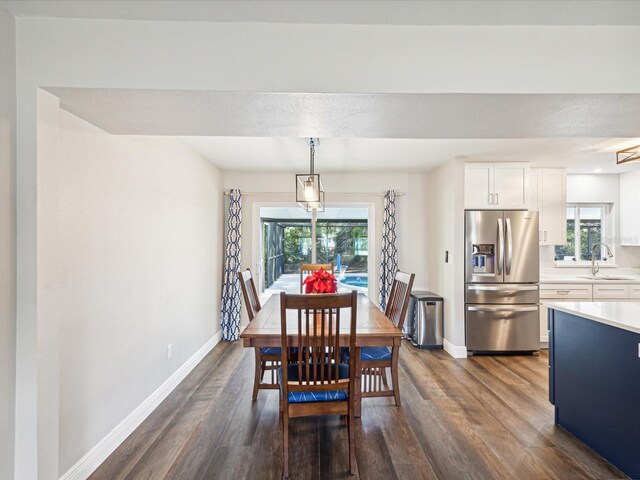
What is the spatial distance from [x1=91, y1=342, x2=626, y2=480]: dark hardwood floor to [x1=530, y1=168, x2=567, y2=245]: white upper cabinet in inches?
83.8

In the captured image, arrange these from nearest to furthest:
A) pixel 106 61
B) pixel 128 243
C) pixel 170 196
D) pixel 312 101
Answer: pixel 106 61
pixel 312 101
pixel 128 243
pixel 170 196

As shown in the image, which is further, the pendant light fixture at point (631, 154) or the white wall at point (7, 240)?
the pendant light fixture at point (631, 154)

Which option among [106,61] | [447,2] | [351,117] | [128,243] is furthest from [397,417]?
[106,61]

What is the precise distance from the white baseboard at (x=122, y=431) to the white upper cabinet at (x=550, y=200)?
15.7 ft

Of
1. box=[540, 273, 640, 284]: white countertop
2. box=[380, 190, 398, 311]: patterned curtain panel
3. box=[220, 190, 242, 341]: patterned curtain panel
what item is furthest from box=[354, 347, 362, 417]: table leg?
box=[540, 273, 640, 284]: white countertop

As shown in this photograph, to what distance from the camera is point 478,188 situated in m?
4.31

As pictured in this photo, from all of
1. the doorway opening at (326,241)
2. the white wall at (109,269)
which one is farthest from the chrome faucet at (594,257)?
the white wall at (109,269)

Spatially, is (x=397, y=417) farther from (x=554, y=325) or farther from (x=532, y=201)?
(x=532, y=201)

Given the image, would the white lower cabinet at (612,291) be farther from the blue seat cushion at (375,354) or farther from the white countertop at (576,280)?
the blue seat cushion at (375,354)

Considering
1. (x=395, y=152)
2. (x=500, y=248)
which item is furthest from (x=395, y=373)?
(x=395, y=152)

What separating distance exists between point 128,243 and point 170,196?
33.7 inches

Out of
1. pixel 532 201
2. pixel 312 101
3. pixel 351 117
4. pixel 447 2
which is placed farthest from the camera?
pixel 532 201

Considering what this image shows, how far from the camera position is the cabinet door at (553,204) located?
15.0 ft

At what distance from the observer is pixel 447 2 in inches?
59.1
